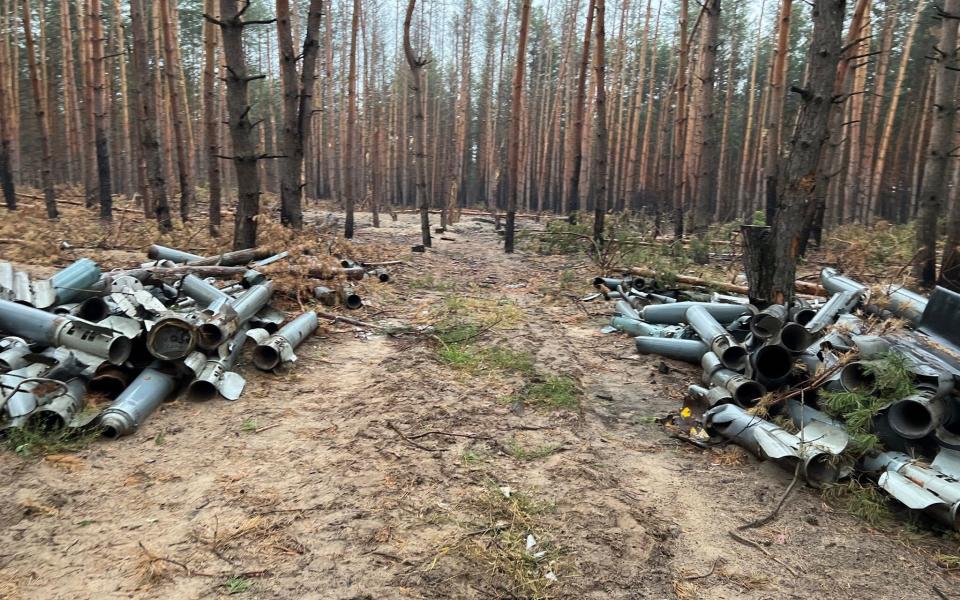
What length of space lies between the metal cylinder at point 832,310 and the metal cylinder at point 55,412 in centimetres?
513

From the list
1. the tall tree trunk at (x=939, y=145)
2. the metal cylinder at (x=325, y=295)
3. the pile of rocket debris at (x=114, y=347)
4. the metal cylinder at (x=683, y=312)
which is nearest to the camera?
the pile of rocket debris at (x=114, y=347)

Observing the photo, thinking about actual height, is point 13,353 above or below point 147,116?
below

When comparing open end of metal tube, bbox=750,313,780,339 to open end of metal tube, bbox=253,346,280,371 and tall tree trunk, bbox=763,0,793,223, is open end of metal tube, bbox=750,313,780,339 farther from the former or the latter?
tall tree trunk, bbox=763,0,793,223

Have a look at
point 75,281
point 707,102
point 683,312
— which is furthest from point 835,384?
point 707,102

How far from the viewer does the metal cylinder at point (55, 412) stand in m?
3.20

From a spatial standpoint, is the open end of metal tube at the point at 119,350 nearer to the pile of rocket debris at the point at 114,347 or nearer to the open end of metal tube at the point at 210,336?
the pile of rocket debris at the point at 114,347

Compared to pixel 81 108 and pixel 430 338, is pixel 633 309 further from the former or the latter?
pixel 81 108

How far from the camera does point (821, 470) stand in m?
3.10

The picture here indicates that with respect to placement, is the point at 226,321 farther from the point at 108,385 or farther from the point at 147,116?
the point at 147,116

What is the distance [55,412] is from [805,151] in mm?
5994

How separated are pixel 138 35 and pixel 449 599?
1123 cm

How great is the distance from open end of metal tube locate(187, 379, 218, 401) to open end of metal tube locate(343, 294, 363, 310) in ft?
8.35

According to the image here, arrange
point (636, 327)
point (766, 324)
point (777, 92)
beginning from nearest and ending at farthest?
point (766, 324) < point (636, 327) < point (777, 92)

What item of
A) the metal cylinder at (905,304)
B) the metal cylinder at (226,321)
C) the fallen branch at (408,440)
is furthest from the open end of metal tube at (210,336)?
the metal cylinder at (905,304)
